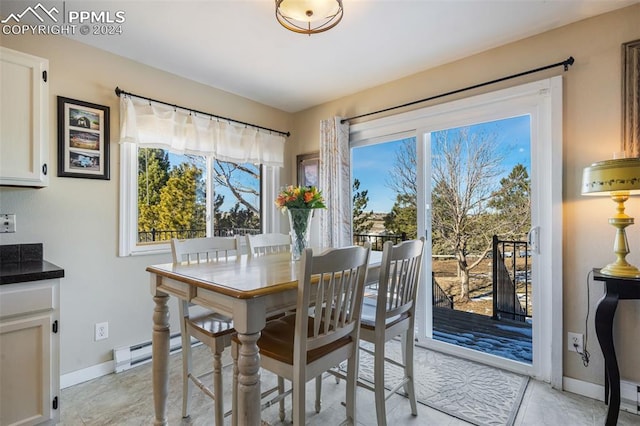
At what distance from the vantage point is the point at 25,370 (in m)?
1.56

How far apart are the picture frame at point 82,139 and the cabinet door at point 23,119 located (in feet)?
0.99

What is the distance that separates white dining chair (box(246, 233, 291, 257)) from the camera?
2.37 m

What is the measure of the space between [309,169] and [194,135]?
1.36 m

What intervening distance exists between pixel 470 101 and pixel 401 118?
2.00ft

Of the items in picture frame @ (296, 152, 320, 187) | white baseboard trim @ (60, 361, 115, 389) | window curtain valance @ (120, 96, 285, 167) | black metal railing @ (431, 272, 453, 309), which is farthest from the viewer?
picture frame @ (296, 152, 320, 187)

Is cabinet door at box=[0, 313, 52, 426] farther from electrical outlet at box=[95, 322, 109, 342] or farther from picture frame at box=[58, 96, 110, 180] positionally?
picture frame at box=[58, 96, 110, 180]

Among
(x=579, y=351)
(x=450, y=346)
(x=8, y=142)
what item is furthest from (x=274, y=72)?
(x=579, y=351)

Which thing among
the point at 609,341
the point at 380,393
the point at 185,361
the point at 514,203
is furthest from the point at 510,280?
the point at 185,361

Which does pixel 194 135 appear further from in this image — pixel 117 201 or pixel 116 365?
pixel 116 365

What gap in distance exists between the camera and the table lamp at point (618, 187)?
1605mm

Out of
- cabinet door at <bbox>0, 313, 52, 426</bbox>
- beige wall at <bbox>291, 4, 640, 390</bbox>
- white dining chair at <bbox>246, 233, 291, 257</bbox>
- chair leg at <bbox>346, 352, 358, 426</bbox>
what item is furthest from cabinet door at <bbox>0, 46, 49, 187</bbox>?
beige wall at <bbox>291, 4, 640, 390</bbox>

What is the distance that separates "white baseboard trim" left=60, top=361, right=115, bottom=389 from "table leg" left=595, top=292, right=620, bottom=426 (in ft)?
10.7

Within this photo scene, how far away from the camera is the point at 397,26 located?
2133 mm

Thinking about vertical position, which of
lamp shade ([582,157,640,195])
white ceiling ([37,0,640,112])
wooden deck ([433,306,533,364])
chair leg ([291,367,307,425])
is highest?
white ceiling ([37,0,640,112])
